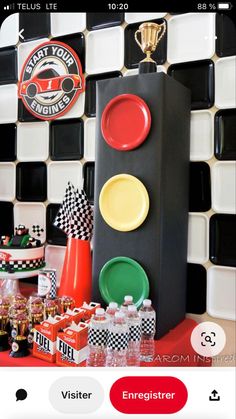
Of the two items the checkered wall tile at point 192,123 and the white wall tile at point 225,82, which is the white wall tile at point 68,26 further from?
the white wall tile at point 225,82

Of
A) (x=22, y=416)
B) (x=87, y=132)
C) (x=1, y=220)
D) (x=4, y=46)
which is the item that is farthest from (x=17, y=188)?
(x=22, y=416)

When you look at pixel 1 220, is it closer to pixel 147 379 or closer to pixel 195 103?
pixel 195 103

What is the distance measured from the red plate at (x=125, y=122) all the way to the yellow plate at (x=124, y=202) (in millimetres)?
77

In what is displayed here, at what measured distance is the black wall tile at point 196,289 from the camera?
900 mm

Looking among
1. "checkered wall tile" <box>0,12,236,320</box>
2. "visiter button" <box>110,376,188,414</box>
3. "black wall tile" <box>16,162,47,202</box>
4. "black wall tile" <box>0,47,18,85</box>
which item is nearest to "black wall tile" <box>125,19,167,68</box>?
"checkered wall tile" <box>0,12,236,320</box>

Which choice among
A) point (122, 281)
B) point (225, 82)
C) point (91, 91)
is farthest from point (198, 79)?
point (122, 281)

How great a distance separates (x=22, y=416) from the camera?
48 centimetres

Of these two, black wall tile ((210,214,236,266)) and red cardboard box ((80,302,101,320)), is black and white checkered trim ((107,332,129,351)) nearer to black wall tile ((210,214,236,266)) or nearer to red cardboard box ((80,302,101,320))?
red cardboard box ((80,302,101,320))

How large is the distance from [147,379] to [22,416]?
0.17m

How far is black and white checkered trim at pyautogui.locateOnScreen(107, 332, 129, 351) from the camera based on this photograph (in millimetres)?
673

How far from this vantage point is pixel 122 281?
32.5 inches

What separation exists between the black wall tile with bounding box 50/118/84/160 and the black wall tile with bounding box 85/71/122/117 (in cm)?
4

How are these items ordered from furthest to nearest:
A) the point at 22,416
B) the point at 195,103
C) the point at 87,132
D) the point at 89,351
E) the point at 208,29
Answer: the point at 87,132 → the point at 195,103 → the point at 208,29 → the point at 89,351 → the point at 22,416

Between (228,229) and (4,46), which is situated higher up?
(4,46)
